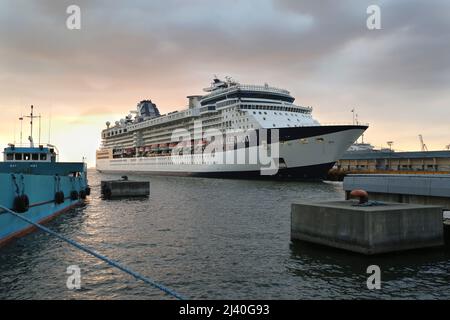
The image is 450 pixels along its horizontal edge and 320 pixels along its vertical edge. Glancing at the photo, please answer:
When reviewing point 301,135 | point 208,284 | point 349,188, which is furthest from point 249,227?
point 301,135

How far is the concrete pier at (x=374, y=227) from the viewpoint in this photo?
47.3 feet

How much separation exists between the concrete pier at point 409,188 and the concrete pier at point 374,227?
2.88 meters

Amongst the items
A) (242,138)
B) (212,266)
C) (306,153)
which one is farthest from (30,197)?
(242,138)

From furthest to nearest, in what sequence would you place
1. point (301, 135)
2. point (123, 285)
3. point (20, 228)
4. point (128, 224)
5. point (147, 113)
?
point (147, 113), point (301, 135), point (128, 224), point (20, 228), point (123, 285)

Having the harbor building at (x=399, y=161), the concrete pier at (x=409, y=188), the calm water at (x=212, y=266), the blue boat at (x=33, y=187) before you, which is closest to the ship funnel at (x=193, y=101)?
the harbor building at (x=399, y=161)

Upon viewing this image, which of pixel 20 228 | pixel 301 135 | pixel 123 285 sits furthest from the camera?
pixel 301 135

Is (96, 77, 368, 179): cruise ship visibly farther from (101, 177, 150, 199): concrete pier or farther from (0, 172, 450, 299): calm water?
(0, 172, 450, 299): calm water

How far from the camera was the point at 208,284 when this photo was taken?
1213 centimetres

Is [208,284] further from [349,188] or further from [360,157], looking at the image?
[360,157]

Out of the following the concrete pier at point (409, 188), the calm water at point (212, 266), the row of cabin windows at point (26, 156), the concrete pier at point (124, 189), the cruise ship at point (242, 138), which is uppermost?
the cruise ship at point (242, 138)

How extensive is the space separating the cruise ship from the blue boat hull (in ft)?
138

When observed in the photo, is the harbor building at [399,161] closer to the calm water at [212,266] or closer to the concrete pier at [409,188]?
the concrete pier at [409,188]

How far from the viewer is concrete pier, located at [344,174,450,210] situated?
18.5 metres

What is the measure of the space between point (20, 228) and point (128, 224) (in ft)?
22.8
